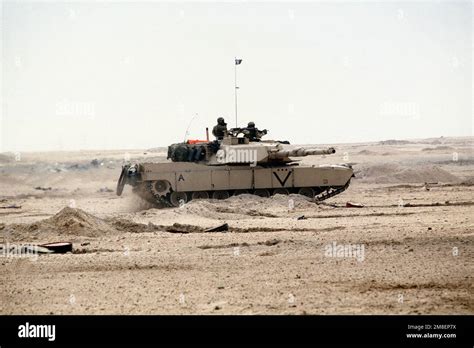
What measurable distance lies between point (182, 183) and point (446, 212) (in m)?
9.46

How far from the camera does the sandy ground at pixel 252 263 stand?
9523 millimetres

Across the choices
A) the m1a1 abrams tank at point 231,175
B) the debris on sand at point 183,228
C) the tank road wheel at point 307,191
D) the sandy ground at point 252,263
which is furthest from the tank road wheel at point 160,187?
the debris on sand at point 183,228

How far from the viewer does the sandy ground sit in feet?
31.2

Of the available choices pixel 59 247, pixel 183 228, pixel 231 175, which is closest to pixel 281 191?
pixel 231 175

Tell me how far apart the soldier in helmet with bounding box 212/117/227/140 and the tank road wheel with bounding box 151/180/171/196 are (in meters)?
2.66

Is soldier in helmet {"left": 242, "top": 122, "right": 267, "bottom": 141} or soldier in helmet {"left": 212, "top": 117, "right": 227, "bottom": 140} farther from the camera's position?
soldier in helmet {"left": 242, "top": 122, "right": 267, "bottom": 141}

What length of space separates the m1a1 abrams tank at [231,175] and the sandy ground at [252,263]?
264 centimetres

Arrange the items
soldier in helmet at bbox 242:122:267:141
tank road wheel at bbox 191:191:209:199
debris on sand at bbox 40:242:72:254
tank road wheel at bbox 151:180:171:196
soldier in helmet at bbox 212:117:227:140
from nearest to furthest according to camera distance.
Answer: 1. debris on sand at bbox 40:242:72:254
2. tank road wheel at bbox 151:180:171:196
3. tank road wheel at bbox 191:191:209:199
4. soldier in helmet at bbox 212:117:227:140
5. soldier in helmet at bbox 242:122:267:141

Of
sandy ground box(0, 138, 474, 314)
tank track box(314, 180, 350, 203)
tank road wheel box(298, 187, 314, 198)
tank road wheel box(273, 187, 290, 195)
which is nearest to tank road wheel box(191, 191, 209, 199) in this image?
tank road wheel box(273, 187, 290, 195)

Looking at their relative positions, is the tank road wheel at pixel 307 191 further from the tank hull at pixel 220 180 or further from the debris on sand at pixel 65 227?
the debris on sand at pixel 65 227

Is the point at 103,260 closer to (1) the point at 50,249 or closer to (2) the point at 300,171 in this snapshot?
(1) the point at 50,249

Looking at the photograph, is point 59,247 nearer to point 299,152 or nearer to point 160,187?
point 160,187

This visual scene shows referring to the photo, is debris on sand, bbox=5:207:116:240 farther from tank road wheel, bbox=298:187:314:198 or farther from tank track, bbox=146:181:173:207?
tank road wheel, bbox=298:187:314:198
